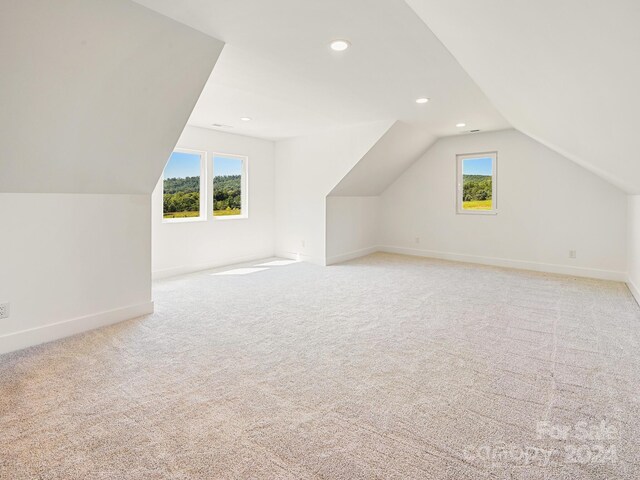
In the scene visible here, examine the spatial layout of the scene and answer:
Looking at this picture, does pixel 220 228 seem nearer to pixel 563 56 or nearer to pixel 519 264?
pixel 519 264

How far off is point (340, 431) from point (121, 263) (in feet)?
8.39

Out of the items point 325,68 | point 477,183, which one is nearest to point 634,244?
point 477,183

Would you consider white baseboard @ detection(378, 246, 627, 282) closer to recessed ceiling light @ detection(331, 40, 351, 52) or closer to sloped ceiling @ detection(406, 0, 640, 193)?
sloped ceiling @ detection(406, 0, 640, 193)

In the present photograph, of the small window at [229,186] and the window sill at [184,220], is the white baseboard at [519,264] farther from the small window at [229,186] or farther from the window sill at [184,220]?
the window sill at [184,220]

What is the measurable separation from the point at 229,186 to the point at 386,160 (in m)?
2.75

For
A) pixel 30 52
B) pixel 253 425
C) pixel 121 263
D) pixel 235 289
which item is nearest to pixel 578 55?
pixel 253 425

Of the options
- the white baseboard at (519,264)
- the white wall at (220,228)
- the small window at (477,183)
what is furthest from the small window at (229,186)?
the small window at (477,183)

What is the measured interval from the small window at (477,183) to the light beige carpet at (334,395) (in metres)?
2.80

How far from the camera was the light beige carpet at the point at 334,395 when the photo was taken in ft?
4.98

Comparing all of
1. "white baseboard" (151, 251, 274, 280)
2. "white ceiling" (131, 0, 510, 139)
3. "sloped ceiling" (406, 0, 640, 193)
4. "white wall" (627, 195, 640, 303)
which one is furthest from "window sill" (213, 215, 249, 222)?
"white wall" (627, 195, 640, 303)

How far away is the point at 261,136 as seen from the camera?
6.34 m

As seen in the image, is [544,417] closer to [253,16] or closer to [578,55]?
[578,55]

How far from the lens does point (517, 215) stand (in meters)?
A: 5.82

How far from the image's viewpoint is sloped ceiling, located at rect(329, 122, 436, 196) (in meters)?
5.50
